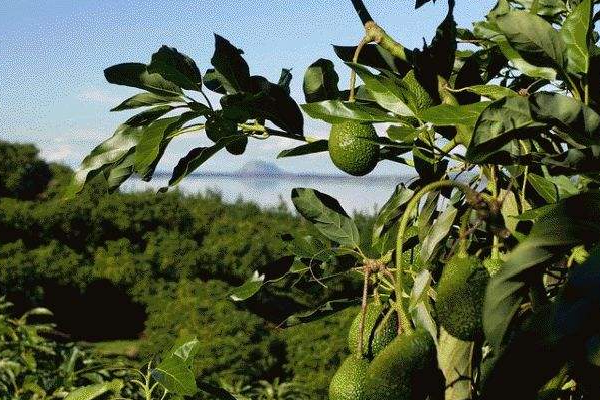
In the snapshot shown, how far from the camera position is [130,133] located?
1361 millimetres

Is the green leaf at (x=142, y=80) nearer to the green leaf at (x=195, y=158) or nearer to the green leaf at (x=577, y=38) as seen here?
the green leaf at (x=195, y=158)

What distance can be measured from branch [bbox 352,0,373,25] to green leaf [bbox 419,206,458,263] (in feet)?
1.14

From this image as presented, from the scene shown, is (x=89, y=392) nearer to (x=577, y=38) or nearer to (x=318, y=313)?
(x=318, y=313)

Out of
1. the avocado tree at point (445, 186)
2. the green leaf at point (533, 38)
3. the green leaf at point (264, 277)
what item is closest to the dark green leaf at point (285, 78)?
the avocado tree at point (445, 186)

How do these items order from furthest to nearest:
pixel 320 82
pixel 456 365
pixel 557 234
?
pixel 320 82 → pixel 456 365 → pixel 557 234

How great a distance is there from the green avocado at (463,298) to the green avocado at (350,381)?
13 centimetres

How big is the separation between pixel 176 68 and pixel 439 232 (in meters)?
0.47

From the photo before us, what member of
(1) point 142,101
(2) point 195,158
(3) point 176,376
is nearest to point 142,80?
(1) point 142,101

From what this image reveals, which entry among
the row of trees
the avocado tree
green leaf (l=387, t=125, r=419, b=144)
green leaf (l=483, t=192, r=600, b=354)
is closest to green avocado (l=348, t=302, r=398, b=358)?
the avocado tree

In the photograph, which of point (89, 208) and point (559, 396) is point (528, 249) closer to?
point (559, 396)

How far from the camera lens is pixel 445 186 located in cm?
99

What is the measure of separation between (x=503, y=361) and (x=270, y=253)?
31.3 ft

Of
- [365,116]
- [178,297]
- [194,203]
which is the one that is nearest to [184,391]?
[365,116]

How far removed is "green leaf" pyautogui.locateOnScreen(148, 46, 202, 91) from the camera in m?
1.19
